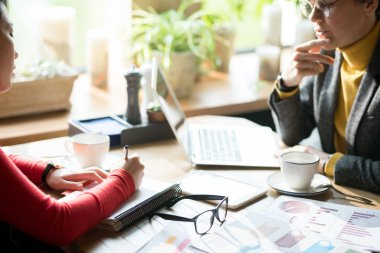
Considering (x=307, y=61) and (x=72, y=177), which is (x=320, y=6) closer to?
(x=307, y=61)

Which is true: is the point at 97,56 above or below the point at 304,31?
below

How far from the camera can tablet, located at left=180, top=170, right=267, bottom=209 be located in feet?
4.62

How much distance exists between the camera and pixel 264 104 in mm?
2473

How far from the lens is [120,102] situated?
2375 millimetres

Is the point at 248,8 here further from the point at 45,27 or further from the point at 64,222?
the point at 64,222

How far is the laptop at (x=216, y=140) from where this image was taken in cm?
166

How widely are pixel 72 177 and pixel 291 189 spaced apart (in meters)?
0.54

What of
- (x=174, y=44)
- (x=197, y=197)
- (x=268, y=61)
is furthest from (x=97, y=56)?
(x=197, y=197)

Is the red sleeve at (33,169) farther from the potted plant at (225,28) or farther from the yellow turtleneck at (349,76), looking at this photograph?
the potted plant at (225,28)

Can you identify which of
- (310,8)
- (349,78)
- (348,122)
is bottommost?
(348,122)

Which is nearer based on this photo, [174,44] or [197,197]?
[197,197]

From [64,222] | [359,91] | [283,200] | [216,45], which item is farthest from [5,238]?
[216,45]

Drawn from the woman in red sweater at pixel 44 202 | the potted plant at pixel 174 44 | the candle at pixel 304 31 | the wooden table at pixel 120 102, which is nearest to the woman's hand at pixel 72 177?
the woman in red sweater at pixel 44 202

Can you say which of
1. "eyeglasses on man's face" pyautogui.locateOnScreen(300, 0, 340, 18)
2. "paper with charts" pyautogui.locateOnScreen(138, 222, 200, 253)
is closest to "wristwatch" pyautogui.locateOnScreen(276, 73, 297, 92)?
"eyeglasses on man's face" pyautogui.locateOnScreen(300, 0, 340, 18)
